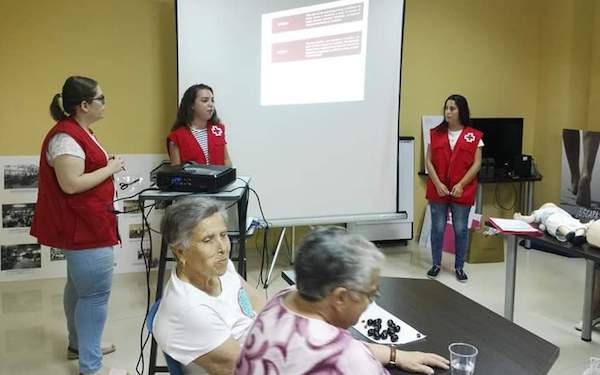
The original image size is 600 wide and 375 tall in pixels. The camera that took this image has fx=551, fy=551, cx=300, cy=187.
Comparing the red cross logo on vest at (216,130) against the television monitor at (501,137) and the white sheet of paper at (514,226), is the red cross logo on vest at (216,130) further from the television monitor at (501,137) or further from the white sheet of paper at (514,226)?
the television monitor at (501,137)

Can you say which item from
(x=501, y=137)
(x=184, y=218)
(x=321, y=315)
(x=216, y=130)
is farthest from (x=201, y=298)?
(x=501, y=137)

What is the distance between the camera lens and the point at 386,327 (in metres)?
1.78

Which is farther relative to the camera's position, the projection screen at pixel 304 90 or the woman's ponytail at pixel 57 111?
the projection screen at pixel 304 90

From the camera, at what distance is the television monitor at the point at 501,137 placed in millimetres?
5336

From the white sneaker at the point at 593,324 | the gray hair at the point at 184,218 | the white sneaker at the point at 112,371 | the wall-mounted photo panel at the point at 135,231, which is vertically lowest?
the white sneaker at the point at 112,371

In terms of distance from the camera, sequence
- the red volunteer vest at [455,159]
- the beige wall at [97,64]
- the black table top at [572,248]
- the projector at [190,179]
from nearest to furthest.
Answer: the projector at [190,179] → the black table top at [572,248] → the beige wall at [97,64] → the red volunteer vest at [455,159]

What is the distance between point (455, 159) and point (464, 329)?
2816mm

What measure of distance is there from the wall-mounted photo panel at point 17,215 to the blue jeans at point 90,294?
1723mm

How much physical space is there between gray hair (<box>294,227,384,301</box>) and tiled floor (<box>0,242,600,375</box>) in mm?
1552

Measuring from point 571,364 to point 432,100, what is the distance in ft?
9.63

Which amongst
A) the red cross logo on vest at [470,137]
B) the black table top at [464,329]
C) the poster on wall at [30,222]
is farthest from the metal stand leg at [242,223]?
the red cross logo on vest at [470,137]

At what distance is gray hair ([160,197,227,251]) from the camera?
5.75ft

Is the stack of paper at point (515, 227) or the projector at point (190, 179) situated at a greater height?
the projector at point (190, 179)

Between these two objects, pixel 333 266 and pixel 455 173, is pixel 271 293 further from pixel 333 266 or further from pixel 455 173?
pixel 333 266
